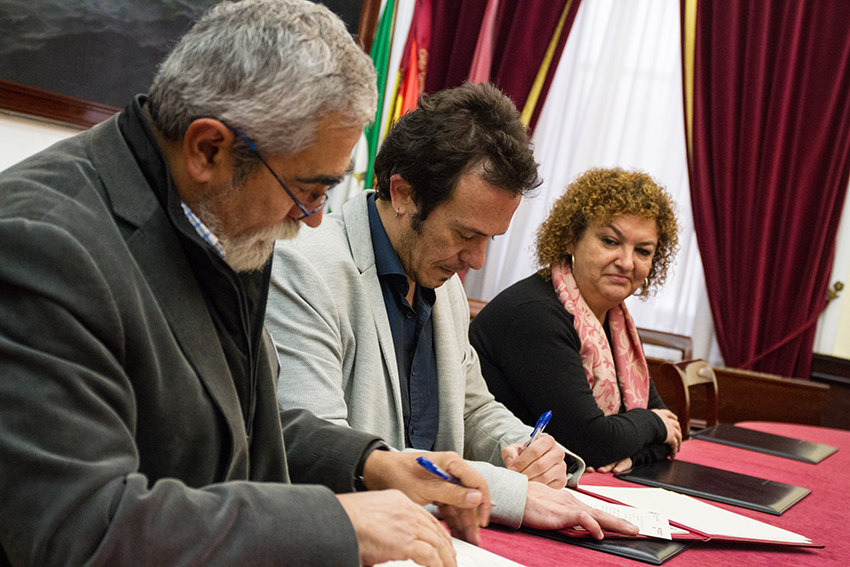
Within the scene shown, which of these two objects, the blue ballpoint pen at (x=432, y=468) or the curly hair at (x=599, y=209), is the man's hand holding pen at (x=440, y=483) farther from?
the curly hair at (x=599, y=209)

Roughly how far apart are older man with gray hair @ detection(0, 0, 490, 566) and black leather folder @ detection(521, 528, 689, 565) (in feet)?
0.74

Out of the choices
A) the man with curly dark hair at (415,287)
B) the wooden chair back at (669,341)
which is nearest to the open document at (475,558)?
the man with curly dark hair at (415,287)

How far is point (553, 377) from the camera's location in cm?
220

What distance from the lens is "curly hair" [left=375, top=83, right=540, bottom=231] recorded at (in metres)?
1.80

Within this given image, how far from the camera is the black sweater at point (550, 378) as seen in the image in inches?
81.7

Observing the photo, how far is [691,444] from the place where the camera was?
256cm

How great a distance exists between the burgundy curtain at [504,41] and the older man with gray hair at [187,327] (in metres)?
3.79

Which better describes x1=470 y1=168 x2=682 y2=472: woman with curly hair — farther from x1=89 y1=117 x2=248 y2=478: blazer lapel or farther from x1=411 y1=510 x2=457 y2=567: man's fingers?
x1=89 y1=117 x2=248 y2=478: blazer lapel

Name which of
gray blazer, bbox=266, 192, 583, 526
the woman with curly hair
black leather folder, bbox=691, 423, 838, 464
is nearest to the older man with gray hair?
gray blazer, bbox=266, 192, 583, 526

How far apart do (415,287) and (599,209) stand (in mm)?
872

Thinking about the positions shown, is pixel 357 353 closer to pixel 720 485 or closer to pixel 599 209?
pixel 720 485

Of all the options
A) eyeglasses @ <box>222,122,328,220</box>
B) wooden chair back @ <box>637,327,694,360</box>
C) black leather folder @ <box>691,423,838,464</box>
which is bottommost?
wooden chair back @ <box>637,327,694,360</box>

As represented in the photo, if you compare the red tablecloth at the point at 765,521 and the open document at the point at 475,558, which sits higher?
the open document at the point at 475,558

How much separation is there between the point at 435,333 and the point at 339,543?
1.12 meters
